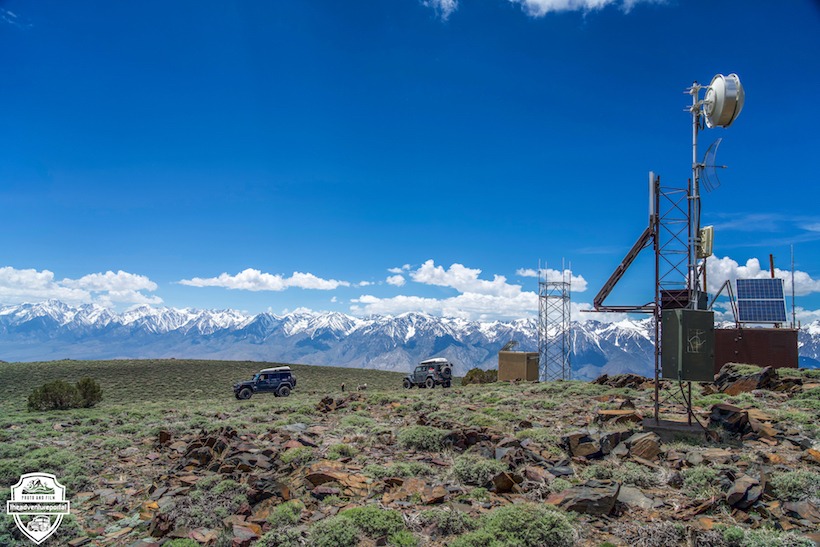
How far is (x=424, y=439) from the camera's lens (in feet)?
42.4

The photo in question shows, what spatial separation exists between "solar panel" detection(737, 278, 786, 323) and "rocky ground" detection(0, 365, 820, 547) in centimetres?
1811

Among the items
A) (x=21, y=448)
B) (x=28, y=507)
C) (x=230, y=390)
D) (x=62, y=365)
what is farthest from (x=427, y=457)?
(x=62, y=365)

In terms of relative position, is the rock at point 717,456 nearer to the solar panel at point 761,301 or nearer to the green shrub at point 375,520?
the green shrub at point 375,520

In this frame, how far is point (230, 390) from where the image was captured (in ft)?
128

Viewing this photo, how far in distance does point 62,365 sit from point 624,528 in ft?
196

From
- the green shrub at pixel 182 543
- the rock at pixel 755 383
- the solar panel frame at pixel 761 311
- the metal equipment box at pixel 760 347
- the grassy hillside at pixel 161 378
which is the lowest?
the grassy hillside at pixel 161 378

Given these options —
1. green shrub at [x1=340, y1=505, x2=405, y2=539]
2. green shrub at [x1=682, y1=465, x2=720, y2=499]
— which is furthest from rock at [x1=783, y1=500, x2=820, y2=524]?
green shrub at [x1=340, y1=505, x2=405, y2=539]

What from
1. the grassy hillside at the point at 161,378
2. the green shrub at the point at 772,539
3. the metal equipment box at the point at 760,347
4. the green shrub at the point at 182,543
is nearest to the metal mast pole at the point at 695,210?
the green shrub at the point at 772,539

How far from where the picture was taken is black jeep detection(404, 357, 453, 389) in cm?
3803

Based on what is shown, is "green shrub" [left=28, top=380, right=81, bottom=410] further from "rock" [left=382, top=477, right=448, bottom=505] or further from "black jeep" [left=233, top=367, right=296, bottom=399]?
"rock" [left=382, top=477, right=448, bottom=505]

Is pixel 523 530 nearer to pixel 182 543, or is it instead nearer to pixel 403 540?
pixel 403 540

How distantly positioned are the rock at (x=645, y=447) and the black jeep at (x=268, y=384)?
89.5 feet

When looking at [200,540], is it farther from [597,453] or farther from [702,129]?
[702,129]

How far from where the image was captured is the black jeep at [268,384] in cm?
3356
